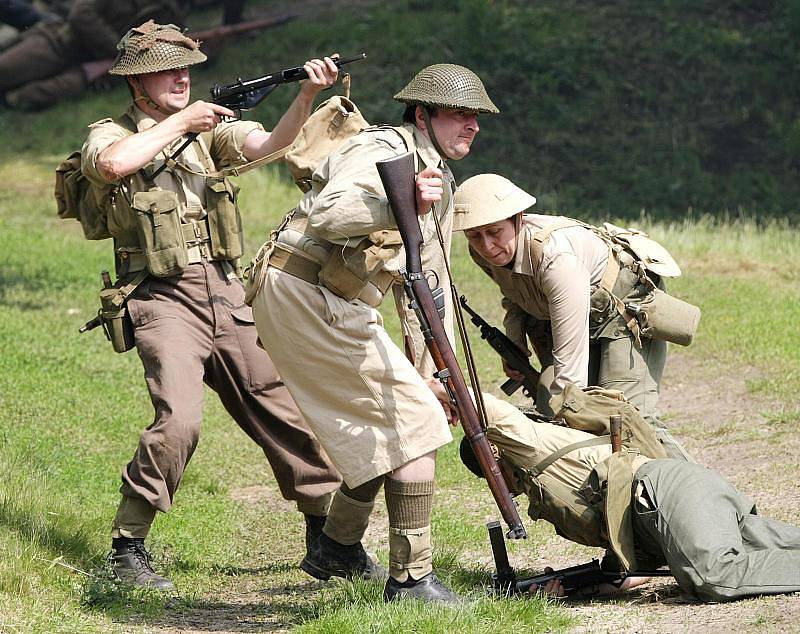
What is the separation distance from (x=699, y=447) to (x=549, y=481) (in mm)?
2927

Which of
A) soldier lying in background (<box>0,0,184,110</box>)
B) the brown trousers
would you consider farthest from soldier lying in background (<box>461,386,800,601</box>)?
soldier lying in background (<box>0,0,184,110</box>)

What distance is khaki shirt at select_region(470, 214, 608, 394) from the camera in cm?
560

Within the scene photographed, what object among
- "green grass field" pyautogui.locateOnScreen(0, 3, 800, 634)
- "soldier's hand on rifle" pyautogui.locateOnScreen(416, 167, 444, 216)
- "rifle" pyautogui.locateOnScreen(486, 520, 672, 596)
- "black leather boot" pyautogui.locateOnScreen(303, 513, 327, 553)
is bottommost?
"green grass field" pyautogui.locateOnScreen(0, 3, 800, 634)

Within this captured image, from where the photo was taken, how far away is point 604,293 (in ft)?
20.1

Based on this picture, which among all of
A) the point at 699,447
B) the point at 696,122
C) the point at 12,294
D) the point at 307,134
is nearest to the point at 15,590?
the point at 307,134

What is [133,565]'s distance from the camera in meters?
5.57

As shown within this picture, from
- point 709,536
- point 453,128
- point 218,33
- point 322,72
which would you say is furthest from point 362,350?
point 218,33

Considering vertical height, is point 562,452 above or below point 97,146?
below

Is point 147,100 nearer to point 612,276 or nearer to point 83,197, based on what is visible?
point 83,197

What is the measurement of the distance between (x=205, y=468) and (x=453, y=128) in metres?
3.63

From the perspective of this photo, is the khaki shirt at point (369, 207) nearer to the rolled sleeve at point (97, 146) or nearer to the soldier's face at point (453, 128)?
the soldier's face at point (453, 128)

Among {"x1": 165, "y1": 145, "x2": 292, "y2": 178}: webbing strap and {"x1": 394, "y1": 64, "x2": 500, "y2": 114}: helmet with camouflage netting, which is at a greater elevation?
{"x1": 394, "y1": 64, "x2": 500, "y2": 114}: helmet with camouflage netting

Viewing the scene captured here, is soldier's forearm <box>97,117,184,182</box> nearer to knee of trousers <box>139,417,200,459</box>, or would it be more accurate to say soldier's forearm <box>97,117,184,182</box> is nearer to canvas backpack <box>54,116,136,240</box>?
canvas backpack <box>54,116,136,240</box>

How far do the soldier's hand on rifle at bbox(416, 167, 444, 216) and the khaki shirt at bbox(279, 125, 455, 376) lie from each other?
0.12 metres
